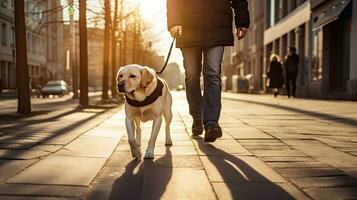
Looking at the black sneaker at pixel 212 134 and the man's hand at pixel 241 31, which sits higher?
the man's hand at pixel 241 31

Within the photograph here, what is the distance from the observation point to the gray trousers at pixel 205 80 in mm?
5809

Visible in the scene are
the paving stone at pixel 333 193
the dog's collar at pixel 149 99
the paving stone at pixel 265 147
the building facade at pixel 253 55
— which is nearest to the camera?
the paving stone at pixel 333 193

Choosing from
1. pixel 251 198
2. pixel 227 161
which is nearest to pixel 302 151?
pixel 227 161

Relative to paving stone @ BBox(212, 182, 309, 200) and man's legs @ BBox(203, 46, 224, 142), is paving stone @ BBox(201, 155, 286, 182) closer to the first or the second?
paving stone @ BBox(212, 182, 309, 200)

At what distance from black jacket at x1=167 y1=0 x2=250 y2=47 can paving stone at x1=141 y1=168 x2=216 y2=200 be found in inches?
86.8

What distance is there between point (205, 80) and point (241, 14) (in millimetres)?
835

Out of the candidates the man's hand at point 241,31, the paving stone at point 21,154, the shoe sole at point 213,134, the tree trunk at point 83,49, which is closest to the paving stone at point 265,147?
the shoe sole at point 213,134

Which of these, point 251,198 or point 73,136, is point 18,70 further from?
point 251,198

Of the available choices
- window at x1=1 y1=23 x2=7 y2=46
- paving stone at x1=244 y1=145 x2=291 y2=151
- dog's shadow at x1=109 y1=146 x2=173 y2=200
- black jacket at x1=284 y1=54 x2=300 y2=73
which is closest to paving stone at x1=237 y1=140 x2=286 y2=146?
paving stone at x1=244 y1=145 x2=291 y2=151

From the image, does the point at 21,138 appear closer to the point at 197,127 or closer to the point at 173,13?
the point at 197,127

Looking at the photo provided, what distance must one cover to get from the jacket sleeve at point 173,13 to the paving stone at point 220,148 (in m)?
1.31

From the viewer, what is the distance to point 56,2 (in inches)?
614

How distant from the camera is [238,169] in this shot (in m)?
4.11

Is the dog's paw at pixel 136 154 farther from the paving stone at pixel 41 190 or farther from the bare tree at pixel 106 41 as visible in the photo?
the bare tree at pixel 106 41
